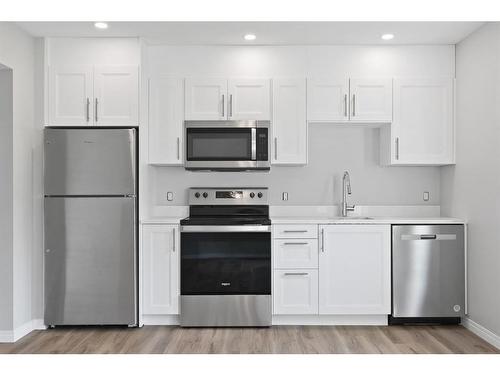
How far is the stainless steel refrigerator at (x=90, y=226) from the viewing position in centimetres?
354

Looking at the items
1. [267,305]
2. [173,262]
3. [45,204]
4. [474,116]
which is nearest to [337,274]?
[267,305]

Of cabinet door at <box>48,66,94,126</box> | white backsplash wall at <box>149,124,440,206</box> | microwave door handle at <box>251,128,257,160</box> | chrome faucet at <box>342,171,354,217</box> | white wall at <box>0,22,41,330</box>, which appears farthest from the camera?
white backsplash wall at <box>149,124,440,206</box>

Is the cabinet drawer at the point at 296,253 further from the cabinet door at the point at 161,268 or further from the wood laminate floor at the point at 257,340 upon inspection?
the cabinet door at the point at 161,268

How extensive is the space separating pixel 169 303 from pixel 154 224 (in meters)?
0.67

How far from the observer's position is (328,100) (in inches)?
152

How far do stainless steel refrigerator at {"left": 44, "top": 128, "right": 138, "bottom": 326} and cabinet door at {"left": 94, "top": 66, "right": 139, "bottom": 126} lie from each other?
15cm

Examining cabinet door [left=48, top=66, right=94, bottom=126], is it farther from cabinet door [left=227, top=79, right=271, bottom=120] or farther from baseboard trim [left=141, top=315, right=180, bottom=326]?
baseboard trim [left=141, top=315, right=180, bottom=326]

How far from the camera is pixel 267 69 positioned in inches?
153

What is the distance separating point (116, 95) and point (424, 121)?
266cm

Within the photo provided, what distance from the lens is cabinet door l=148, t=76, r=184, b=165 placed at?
3.85 metres

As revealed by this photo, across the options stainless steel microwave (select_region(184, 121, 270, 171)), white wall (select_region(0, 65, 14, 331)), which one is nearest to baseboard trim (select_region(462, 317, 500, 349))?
stainless steel microwave (select_region(184, 121, 270, 171))

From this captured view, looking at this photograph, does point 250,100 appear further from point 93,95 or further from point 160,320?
point 160,320

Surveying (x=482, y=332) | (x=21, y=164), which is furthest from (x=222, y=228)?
(x=482, y=332)

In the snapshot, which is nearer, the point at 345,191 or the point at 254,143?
the point at 254,143
